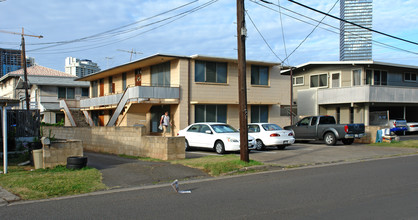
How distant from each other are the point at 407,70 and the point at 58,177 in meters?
34.2

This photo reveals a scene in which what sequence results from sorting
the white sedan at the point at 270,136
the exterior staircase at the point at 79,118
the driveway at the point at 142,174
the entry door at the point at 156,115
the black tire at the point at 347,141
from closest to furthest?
the driveway at the point at 142,174 → the white sedan at the point at 270,136 → the black tire at the point at 347,141 → the entry door at the point at 156,115 → the exterior staircase at the point at 79,118

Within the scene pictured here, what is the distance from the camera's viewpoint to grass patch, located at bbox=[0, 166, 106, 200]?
8.84m

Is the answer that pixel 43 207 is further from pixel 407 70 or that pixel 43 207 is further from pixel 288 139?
pixel 407 70

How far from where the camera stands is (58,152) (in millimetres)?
12266

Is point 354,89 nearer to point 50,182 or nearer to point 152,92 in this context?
point 152,92

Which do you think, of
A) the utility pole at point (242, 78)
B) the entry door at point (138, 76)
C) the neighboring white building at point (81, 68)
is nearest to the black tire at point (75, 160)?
the utility pole at point (242, 78)

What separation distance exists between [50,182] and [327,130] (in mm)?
16279

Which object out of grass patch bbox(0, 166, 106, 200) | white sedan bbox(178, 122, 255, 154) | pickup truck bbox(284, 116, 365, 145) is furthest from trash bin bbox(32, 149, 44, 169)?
pickup truck bbox(284, 116, 365, 145)

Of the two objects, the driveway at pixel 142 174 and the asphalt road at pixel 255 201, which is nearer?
the asphalt road at pixel 255 201

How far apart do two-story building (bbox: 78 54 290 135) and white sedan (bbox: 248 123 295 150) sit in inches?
251

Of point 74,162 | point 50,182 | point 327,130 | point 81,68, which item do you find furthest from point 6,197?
point 81,68

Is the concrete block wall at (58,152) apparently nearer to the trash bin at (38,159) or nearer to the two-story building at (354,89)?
the trash bin at (38,159)

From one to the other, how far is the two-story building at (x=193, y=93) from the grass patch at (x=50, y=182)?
12682 millimetres

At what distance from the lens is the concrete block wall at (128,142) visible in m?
14.9
